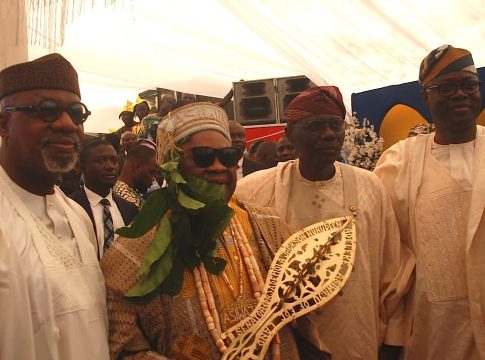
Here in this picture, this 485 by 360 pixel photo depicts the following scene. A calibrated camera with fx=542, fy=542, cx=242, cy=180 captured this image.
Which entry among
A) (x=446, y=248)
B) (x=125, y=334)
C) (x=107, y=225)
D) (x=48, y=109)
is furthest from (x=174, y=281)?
(x=107, y=225)

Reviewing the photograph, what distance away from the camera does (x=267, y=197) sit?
2812mm

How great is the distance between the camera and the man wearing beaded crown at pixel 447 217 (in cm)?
248

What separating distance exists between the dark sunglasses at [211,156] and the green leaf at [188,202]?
18 cm

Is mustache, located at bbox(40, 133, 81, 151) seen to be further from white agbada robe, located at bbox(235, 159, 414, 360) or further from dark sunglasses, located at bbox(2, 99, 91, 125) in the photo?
white agbada robe, located at bbox(235, 159, 414, 360)

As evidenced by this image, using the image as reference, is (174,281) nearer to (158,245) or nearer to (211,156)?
(158,245)

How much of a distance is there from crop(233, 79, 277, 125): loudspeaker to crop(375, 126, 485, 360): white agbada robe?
575cm

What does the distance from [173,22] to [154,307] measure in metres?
4.86

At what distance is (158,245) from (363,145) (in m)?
2.68


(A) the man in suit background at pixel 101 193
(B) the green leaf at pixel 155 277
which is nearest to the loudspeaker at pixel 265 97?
(A) the man in suit background at pixel 101 193

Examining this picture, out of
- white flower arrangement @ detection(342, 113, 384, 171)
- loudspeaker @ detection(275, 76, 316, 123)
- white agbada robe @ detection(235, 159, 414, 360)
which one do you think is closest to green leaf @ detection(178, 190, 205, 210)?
white agbada robe @ detection(235, 159, 414, 360)

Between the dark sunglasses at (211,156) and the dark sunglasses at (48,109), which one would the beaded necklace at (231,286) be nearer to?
the dark sunglasses at (211,156)

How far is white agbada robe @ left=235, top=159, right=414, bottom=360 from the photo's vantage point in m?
2.50

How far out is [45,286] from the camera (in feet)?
5.43

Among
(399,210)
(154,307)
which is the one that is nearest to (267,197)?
(399,210)
